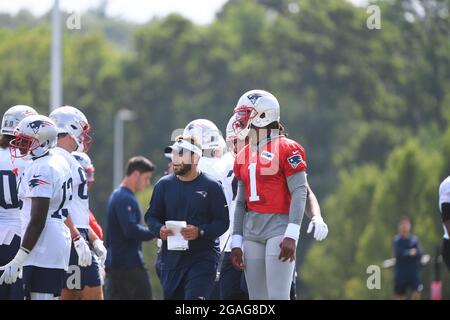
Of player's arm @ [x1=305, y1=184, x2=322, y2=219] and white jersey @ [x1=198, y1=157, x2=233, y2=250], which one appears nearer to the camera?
player's arm @ [x1=305, y1=184, x2=322, y2=219]

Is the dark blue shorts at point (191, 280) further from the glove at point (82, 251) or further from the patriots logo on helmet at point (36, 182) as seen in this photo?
the patriots logo on helmet at point (36, 182)

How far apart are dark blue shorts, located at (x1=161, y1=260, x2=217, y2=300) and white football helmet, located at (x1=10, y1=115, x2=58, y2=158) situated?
4.99ft

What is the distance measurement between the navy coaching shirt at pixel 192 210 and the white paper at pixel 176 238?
11cm

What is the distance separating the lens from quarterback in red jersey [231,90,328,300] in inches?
384

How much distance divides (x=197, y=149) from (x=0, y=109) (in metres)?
47.8

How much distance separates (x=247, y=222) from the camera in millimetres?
10000

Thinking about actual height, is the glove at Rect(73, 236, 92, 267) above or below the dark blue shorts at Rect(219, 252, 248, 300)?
above

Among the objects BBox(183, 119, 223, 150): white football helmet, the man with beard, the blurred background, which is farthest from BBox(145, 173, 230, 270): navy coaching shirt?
the blurred background

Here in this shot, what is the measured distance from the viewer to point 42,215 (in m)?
9.58

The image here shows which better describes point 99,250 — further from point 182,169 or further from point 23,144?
point 23,144

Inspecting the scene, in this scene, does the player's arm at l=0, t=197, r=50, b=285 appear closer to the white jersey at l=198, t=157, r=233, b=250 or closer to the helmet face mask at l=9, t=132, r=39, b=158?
the helmet face mask at l=9, t=132, r=39, b=158

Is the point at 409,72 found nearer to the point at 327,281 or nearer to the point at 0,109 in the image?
the point at 327,281
